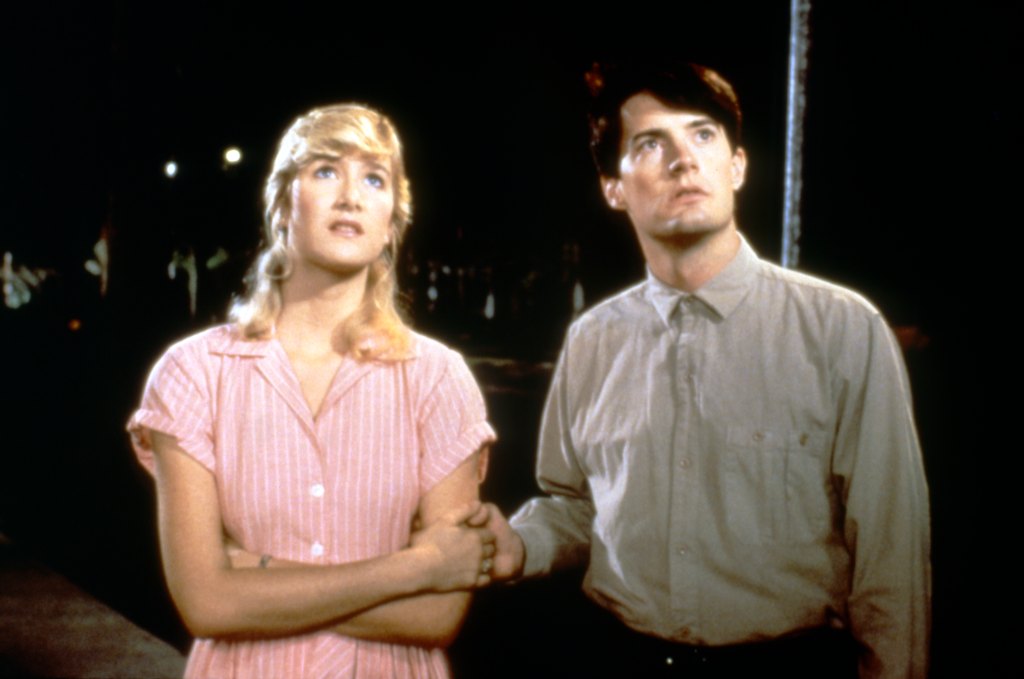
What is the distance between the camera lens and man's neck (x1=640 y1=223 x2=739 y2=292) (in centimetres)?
215

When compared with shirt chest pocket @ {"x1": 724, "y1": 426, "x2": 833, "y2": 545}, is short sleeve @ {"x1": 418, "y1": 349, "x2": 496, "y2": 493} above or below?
above

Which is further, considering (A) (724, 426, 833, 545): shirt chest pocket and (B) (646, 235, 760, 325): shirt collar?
(B) (646, 235, 760, 325): shirt collar

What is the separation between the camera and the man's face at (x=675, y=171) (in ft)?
6.77

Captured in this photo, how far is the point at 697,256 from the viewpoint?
2.15 m

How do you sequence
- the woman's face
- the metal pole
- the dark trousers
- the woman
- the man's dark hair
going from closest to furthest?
the woman < the woman's face < the dark trousers < the man's dark hair < the metal pole

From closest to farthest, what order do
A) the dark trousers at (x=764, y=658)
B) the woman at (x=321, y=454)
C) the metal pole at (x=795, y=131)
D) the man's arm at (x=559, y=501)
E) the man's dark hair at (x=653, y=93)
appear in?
1. the woman at (x=321, y=454)
2. the dark trousers at (x=764, y=658)
3. the man's dark hair at (x=653, y=93)
4. the man's arm at (x=559, y=501)
5. the metal pole at (x=795, y=131)

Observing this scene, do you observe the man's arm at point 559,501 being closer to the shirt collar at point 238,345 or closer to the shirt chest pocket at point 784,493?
the shirt chest pocket at point 784,493

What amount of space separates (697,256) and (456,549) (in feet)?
2.94

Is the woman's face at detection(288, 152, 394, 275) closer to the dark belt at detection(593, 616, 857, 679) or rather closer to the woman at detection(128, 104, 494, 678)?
the woman at detection(128, 104, 494, 678)

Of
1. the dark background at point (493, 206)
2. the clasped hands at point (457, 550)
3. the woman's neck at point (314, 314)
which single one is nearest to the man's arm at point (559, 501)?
the clasped hands at point (457, 550)

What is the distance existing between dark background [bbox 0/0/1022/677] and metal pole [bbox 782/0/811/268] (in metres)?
0.03

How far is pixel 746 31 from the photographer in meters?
3.45

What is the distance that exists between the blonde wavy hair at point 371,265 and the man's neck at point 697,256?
646mm

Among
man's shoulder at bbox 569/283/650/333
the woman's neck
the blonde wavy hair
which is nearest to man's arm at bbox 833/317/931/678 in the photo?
man's shoulder at bbox 569/283/650/333
